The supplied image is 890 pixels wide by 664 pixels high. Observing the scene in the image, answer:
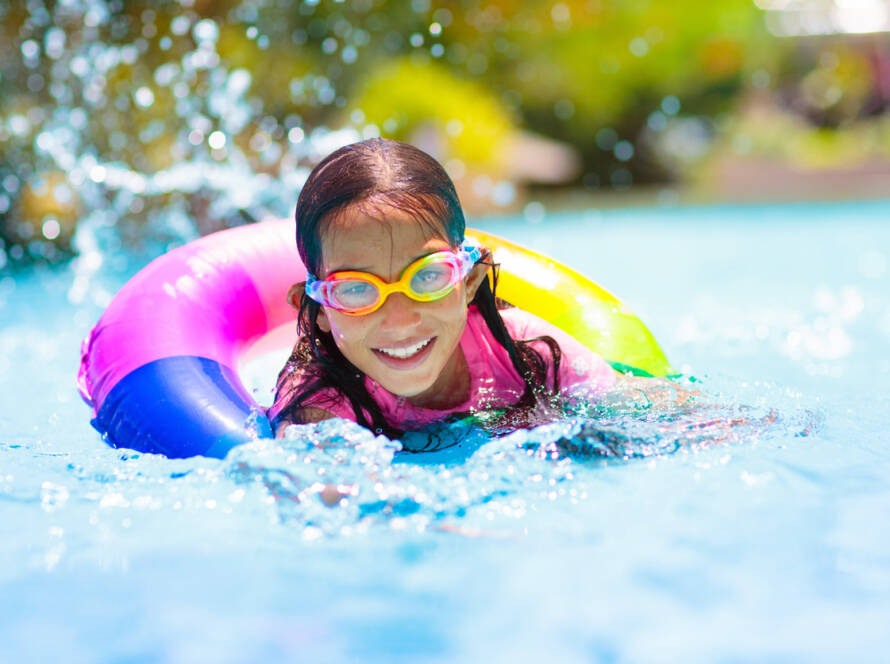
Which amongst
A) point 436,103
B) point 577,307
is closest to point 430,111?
point 436,103

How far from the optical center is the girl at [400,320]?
7.29ft

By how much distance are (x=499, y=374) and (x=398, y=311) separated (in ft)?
1.74

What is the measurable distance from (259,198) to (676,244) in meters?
3.85

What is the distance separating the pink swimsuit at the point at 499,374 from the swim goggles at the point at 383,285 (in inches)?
15.3

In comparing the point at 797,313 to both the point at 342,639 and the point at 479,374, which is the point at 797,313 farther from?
the point at 342,639

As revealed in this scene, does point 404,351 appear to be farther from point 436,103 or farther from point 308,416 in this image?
point 436,103

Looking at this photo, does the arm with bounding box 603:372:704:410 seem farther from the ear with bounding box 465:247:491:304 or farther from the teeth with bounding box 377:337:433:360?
the teeth with bounding box 377:337:433:360

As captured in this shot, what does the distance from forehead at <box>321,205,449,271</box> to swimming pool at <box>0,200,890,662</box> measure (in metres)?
0.42

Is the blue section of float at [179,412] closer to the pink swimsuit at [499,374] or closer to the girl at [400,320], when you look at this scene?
the girl at [400,320]

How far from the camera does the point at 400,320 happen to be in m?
2.28

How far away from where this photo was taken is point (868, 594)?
1764 mm

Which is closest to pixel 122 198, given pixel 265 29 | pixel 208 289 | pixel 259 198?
pixel 259 198

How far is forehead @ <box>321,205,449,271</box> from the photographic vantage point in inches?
86.7

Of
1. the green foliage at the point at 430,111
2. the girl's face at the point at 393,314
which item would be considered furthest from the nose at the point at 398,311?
the green foliage at the point at 430,111
